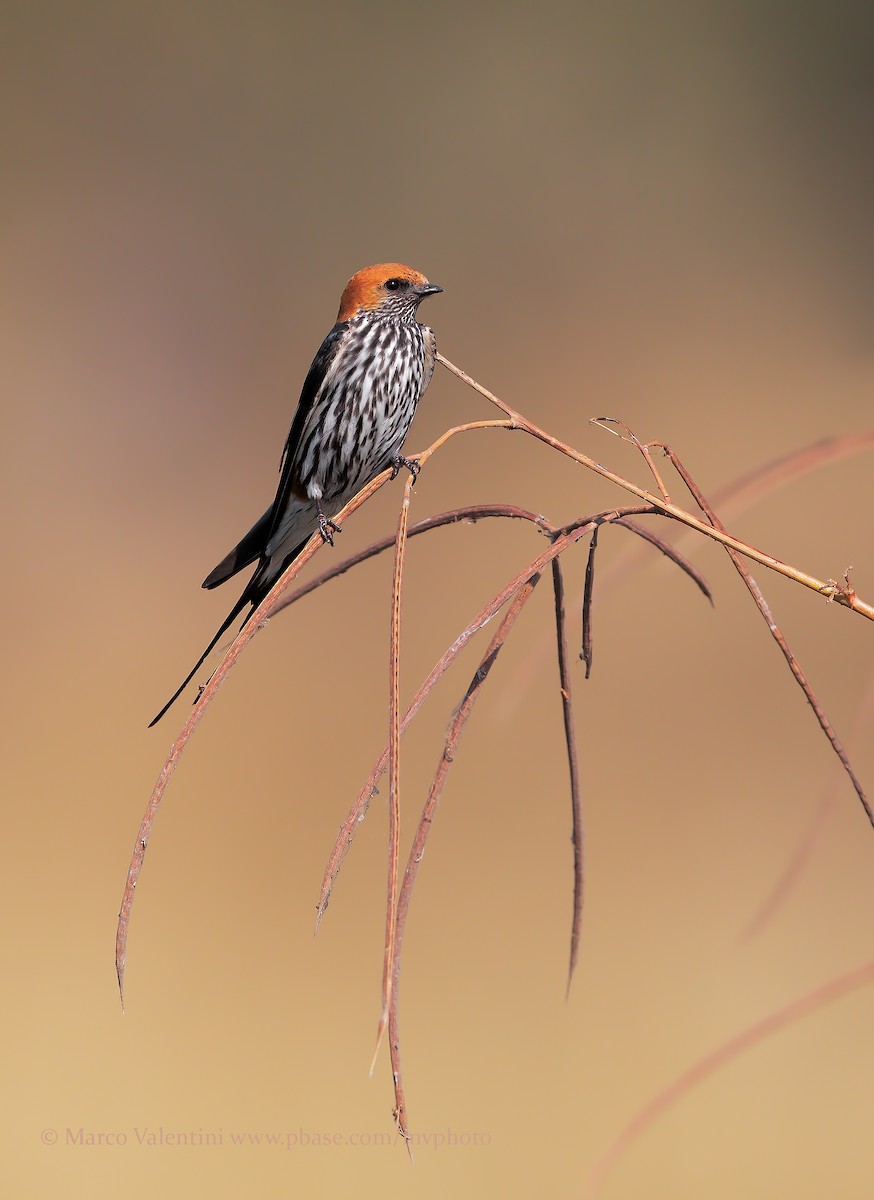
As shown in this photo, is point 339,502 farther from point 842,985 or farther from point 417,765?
point 417,765

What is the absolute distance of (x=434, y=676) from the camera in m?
→ 0.30

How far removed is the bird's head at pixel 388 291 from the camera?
2.47 feet

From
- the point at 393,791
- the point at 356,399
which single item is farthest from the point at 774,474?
the point at 356,399

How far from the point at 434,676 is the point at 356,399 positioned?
1.55 feet

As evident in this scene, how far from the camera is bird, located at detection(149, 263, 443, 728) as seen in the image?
0.74m

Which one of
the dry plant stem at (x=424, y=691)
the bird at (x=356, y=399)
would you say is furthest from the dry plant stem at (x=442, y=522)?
the bird at (x=356, y=399)

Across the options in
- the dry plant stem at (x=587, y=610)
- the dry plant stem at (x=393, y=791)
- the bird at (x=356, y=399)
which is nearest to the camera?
the dry plant stem at (x=393, y=791)

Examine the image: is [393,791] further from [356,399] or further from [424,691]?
[356,399]

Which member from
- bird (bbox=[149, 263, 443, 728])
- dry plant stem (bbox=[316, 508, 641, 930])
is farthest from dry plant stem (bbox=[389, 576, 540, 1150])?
bird (bbox=[149, 263, 443, 728])

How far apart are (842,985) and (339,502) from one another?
53 cm

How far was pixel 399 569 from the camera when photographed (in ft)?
0.90

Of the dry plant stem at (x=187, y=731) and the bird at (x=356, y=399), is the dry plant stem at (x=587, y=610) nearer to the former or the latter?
the dry plant stem at (x=187, y=731)

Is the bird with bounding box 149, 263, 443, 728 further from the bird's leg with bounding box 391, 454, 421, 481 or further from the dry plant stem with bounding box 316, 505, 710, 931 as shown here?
the dry plant stem with bounding box 316, 505, 710, 931

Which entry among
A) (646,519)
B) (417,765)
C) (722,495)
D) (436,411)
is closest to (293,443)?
(722,495)
